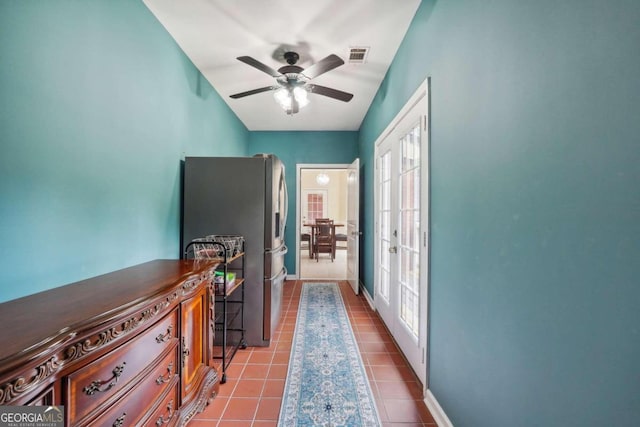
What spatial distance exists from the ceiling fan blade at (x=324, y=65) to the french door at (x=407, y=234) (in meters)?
0.66

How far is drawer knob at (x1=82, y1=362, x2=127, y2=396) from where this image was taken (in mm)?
841

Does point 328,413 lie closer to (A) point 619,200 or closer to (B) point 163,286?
(B) point 163,286

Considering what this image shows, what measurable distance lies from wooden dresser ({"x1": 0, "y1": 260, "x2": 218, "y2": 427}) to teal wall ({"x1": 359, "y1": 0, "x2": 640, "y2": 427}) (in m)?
1.38

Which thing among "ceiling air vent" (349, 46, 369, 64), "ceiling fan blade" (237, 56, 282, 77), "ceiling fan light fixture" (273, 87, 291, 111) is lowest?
"ceiling fan light fixture" (273, 87, 291, 111)

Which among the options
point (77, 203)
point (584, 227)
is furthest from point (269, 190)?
point (584, 227)

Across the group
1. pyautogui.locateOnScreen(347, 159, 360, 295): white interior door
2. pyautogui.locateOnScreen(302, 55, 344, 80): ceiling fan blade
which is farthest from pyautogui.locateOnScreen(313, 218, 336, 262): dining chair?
pyautogui.locateOnScreen(302, 55, 344, 80): ceiling fan blade

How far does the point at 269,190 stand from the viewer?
8.23ft

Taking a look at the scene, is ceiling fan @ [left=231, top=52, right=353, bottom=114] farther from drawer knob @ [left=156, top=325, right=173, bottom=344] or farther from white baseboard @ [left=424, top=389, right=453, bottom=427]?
white baseboard @ [left=424, top=389, right=453, bottom=427]

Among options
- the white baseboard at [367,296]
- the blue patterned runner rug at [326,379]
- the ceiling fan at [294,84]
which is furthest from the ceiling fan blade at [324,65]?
the white baseboard at [367,296]

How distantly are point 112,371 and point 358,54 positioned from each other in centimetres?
277

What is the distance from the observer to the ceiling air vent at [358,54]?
2445mm

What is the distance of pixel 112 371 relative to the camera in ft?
3.03

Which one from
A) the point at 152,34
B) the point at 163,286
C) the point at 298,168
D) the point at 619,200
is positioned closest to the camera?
the point at 619,200

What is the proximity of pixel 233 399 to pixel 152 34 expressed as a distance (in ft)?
8.57
